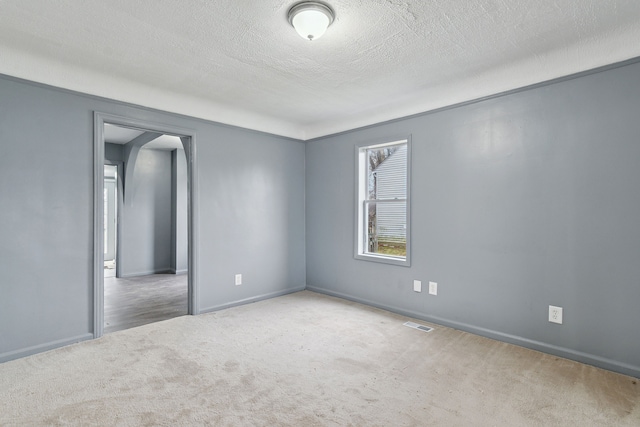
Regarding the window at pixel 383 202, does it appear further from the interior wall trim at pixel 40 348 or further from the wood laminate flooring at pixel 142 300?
the interior wall trim at pixel 40 348

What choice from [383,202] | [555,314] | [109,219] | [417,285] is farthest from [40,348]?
[109,219]

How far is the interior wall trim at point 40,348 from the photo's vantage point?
2.62 metres

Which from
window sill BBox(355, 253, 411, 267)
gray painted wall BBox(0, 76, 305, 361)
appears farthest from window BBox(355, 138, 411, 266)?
gray painted wall BBox(0, 76, 305, 361)

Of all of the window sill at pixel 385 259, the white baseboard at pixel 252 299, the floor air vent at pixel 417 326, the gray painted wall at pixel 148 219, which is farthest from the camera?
the gray painted wall at pixel 148 219

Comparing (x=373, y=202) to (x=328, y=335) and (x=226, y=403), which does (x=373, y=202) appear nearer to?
(x=328, y=335)

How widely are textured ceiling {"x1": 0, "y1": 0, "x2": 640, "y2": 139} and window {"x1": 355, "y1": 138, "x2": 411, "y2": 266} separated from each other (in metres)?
0.64

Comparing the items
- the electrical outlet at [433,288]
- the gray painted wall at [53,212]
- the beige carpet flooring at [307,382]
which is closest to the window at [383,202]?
the electrical outlet at [433,288]

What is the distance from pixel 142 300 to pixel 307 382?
3234 millimetres

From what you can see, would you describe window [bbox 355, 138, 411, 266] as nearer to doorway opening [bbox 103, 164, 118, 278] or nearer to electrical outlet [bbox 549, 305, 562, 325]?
electrical outlet [bbox 549, 305, 562, 325]

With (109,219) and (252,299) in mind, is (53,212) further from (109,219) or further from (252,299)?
(109,219)

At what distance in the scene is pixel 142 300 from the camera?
180 inches

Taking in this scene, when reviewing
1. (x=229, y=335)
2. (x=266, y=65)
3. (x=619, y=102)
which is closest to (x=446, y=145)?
(x=619, y=102)

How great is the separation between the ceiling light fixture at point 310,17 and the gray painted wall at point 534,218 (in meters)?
1.85

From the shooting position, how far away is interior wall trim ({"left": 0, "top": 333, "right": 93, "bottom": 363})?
2623mm
